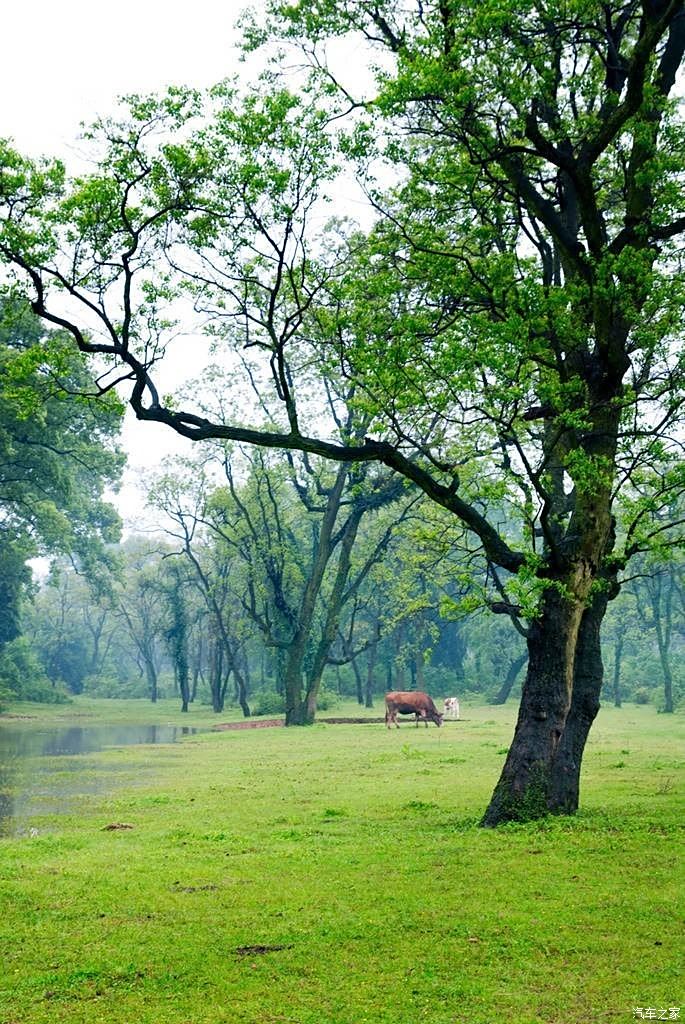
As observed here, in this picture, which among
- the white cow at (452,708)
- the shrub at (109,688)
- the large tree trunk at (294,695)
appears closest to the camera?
the large tree trunk at (294,695)

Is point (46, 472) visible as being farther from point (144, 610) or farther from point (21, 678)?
point (144, 610)

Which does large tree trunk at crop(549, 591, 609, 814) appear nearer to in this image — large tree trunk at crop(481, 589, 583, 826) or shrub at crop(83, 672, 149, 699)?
large tree trunk at crop(481, 589, 583, 826)

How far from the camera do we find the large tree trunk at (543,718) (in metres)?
12.7

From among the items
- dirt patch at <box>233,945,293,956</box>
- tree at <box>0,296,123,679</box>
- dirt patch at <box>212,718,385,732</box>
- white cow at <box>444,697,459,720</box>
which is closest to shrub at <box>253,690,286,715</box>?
dirt patch at <box>212,718,385,732</box>

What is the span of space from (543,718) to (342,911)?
16.5ft

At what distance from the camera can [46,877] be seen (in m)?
10.4

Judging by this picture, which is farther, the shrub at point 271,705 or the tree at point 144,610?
the tree at point 144,610

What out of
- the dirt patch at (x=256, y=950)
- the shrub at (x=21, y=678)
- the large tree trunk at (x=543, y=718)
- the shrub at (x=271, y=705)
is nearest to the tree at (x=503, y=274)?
the large tree trunk at (x=543, y=718)

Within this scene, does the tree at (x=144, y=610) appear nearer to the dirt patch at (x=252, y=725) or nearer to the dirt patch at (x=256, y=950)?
the dirt patch at (x=252, y=725)

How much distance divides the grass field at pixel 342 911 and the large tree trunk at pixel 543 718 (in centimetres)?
51

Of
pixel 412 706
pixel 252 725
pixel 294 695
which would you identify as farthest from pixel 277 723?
pixel 412 706

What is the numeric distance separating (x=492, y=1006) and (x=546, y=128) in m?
12.0

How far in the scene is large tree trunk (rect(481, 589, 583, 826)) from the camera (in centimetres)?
1272

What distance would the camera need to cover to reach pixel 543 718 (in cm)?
1281
